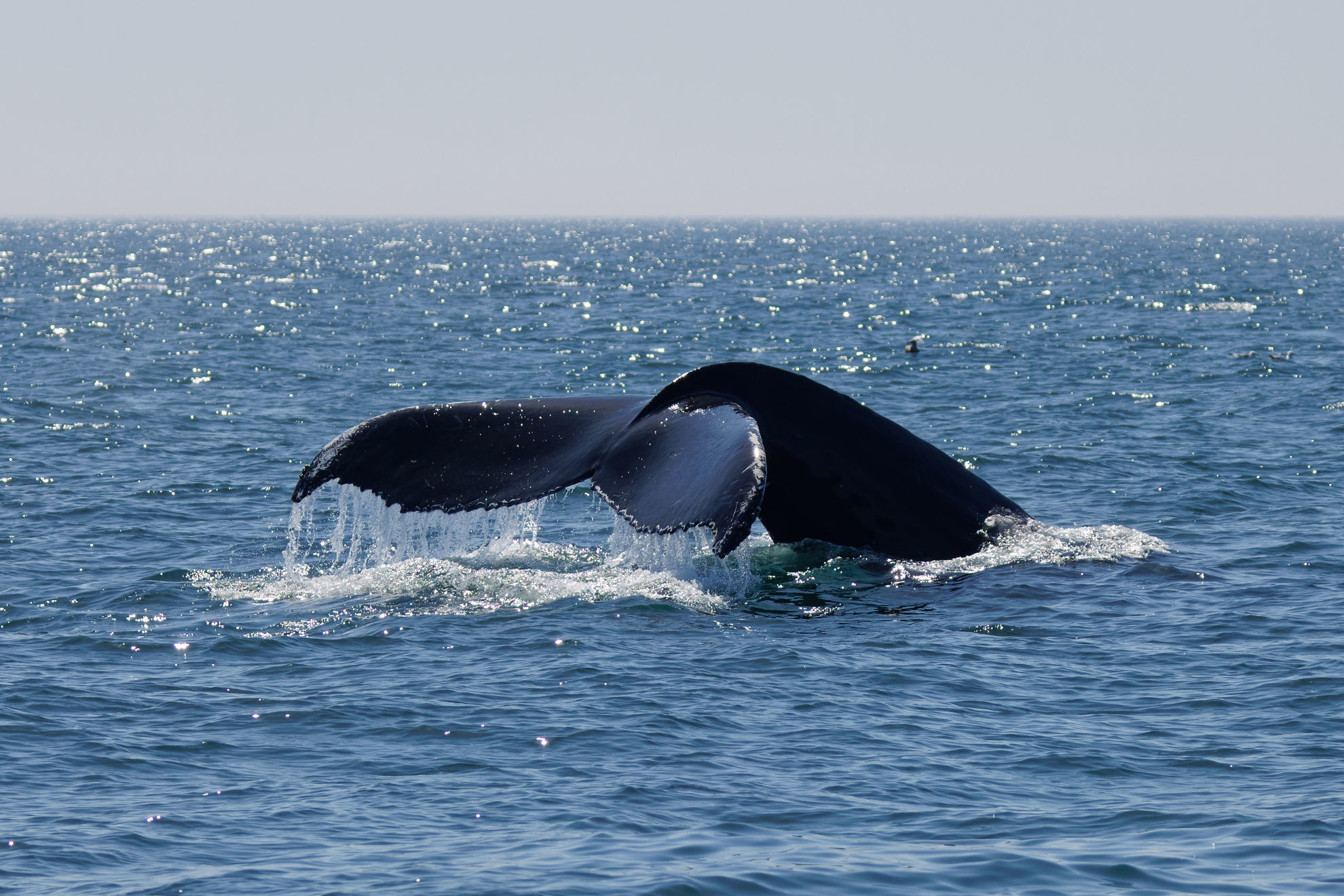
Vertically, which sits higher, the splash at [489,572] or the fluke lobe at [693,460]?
the fluke lobe at [693,460]

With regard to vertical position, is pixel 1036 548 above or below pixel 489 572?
above

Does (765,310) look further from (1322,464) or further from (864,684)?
(864,684)

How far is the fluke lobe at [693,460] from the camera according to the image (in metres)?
9.84

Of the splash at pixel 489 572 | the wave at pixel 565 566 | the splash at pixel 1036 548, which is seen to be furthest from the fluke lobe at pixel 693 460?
the splash at pixel 489 572

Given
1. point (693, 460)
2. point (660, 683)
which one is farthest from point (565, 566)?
point (693, 460)

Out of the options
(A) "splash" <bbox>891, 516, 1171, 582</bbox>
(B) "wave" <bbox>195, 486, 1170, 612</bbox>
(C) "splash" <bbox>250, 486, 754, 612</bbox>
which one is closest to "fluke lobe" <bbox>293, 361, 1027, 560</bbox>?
(A) "splash" <bbox>891, 516, 1171, 582</bbox>

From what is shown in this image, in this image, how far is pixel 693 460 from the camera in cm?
966

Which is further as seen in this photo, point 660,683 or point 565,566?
point 565,566

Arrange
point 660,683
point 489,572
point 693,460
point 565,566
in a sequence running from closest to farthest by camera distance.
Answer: point 693,460
point 660,683
point 489,572
point 565,566

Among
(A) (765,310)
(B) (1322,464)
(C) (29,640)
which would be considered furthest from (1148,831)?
(A) (765,310)

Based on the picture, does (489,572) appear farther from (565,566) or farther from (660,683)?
(660,683)

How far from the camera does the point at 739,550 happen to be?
491 inches

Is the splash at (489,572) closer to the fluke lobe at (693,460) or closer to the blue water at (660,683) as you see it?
the blue water at (660,683)

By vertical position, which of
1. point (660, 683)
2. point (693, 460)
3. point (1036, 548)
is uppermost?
point (693, 460)
